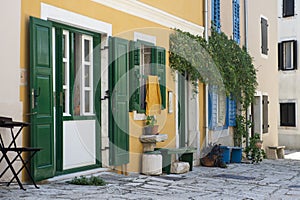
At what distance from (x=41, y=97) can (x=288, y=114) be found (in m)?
16.9

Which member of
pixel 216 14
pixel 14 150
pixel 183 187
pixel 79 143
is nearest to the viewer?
pixel 14 150

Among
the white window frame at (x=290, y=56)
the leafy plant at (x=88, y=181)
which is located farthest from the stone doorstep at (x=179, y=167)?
the white window frame at (x=290, y=56)

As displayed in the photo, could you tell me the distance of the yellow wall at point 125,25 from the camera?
22.0 feet

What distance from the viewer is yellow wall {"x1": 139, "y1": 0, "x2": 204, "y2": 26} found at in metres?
10.3

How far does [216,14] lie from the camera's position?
520 inches

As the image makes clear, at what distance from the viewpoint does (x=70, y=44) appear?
7.78 metres

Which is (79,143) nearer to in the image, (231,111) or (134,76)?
(134,76)

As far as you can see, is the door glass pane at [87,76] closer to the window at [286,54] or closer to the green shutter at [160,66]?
the green shutter at [160,66]

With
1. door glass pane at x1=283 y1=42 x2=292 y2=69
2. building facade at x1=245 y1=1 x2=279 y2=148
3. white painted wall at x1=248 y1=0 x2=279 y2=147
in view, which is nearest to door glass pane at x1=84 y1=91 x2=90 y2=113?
building facade at x1=245 y1=1 x2=279 y2=148

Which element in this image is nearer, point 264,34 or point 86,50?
point 86,50

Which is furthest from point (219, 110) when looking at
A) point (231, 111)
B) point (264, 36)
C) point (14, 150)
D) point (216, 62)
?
point (14, 150)

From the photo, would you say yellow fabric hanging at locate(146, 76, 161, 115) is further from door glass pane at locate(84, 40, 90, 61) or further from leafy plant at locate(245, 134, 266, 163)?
leafy plant at locate(245, 134, 266, 163)

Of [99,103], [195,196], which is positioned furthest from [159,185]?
[99,103]

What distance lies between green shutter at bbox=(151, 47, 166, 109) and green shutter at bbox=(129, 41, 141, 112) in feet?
2.42
